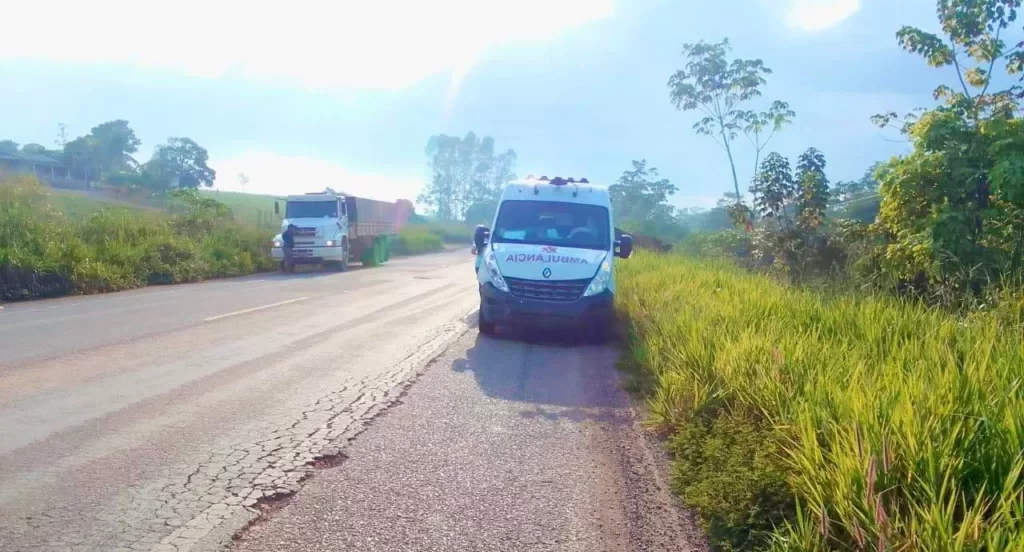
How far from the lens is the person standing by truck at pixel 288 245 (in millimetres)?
25609

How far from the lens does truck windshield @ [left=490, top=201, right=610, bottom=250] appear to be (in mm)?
11289

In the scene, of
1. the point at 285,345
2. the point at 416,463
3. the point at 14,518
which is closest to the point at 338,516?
the point at 416,463

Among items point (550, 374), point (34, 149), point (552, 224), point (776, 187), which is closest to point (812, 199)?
point (776, 187)

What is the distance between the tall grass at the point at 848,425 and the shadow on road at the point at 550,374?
51 cm

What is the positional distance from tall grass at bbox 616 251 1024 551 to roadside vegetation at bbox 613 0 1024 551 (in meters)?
0.01

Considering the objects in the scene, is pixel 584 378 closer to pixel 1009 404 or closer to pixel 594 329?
pixel 594 329

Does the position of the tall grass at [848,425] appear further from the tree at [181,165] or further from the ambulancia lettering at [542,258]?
the tree at [181,165]

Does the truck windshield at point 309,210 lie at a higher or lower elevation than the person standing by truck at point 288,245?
higher

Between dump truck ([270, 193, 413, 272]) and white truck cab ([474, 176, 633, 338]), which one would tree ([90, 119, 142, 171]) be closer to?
dump truck ([270, 193, 413, 272])

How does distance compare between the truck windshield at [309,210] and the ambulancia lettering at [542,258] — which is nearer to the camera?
the ambulancia lettering at [542,258]

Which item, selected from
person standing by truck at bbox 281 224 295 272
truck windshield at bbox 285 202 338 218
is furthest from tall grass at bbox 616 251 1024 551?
truck windshield at bbox 285 202 338 218

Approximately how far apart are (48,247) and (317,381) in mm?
13004

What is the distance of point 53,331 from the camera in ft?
33.5

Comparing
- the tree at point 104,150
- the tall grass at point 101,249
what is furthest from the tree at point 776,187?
the tree at point 104,150
